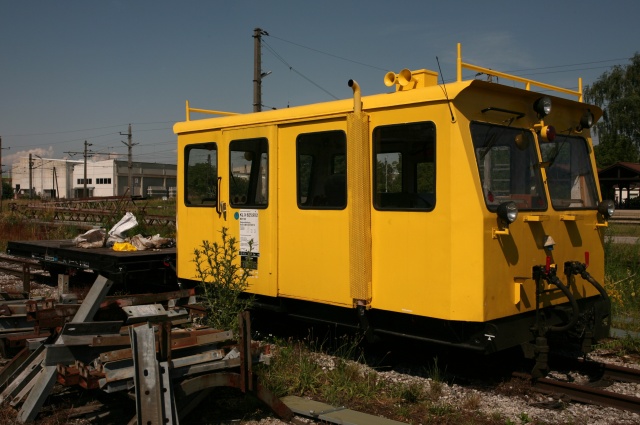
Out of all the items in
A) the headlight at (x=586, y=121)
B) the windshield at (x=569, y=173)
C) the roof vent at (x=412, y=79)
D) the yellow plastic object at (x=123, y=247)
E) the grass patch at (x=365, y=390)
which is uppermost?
the roof vent at (x=412, y=79)

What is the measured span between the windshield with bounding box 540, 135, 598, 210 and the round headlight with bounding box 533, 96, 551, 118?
0.38m

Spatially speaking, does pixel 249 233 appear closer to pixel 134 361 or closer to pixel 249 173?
pixel 249 173

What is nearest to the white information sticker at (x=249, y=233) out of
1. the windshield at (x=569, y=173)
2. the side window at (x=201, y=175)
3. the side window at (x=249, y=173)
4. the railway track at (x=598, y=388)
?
the side window at (x=249, y=173)

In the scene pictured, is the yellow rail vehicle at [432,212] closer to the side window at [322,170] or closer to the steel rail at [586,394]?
the side window at [322,170]

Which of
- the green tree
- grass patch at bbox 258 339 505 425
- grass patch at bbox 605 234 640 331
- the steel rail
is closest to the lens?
grass patch at bbox 258 339 505 425

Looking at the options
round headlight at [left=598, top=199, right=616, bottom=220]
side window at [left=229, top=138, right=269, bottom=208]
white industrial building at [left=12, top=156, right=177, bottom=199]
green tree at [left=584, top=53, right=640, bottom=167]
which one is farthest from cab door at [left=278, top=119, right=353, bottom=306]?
white industrial building at [left=12, top=156, right=177, bottom=199]

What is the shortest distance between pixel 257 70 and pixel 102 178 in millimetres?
80244

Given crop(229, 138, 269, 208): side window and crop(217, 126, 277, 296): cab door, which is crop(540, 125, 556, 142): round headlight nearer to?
crop(217, 126, 277, 296): cab door

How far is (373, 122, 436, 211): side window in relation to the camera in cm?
615

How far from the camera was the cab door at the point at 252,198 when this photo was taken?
7.43m

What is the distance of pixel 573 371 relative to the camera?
6.85 meters

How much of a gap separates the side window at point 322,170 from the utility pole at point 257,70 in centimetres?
1532

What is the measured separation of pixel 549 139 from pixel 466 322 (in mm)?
2030

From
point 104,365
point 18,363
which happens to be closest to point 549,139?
point 104,365
